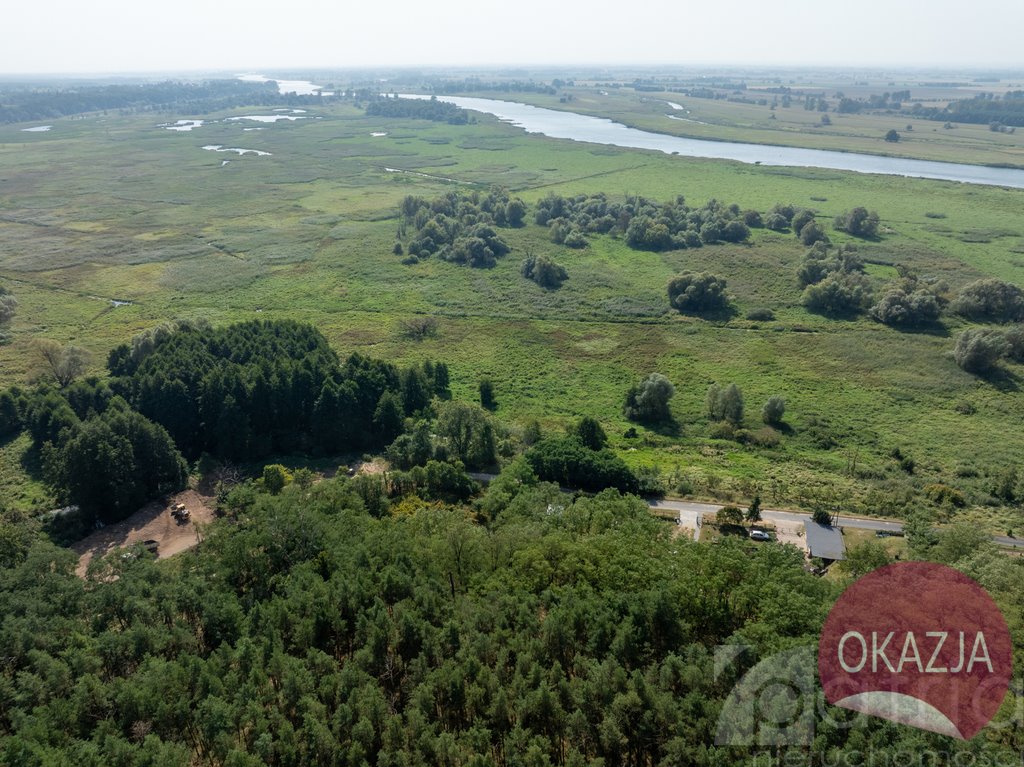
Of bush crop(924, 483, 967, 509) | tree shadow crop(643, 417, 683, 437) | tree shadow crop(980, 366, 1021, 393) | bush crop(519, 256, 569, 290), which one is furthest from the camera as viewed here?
bush crop(519, 256, 569, 290)

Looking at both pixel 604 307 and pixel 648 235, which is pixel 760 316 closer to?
pixel 604 307

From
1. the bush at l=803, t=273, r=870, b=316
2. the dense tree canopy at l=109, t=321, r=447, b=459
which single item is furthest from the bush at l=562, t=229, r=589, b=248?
the dense tree canopy at l=109, t=321, r=447, b=459

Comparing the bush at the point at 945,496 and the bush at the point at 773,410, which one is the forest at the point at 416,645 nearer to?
the bush at the point at 945,496

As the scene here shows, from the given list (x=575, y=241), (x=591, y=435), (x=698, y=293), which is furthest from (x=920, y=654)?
(x=575, y=241)

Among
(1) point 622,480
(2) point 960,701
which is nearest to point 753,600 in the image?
(2) point 960,701

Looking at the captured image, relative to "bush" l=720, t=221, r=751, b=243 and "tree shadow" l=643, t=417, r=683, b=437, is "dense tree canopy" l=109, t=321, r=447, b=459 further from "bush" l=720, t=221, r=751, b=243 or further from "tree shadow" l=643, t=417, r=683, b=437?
"bush" l=720, t=221, r=751, b=243

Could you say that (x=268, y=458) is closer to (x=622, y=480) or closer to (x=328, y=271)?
(x=622, y=480)
